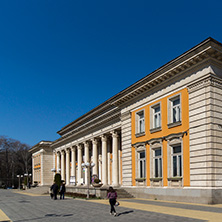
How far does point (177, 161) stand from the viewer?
945 inches

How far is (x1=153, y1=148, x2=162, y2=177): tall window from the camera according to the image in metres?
26.1

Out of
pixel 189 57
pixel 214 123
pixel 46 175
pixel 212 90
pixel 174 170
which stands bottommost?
pixel 46 175

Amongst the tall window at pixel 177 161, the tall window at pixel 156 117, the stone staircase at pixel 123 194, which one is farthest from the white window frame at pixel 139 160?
the tall window at pixel 177 161

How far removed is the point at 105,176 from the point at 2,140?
6120 cm

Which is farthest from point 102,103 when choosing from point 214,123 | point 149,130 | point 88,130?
point 214,123

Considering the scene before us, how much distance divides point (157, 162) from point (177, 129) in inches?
155

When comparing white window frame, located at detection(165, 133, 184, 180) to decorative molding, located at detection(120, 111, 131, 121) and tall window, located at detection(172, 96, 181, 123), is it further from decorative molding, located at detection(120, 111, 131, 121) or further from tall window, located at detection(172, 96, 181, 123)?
decorative molding, located at detection(120, 111, 131, 121)

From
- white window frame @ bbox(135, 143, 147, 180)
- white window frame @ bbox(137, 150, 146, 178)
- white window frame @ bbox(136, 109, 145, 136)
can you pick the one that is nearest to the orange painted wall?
white window frame @ bbox(136, 109, 145, 136)

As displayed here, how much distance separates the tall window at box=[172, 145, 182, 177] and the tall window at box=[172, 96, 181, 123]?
2156 millimetres

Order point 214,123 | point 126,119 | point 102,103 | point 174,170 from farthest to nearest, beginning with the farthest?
point 102,103
point 126,119
point 174,170
point 214,123

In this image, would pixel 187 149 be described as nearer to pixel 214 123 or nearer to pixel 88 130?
pixel 214 123

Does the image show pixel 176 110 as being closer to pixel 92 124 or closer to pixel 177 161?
pixel 177 161

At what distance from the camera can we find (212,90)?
2155cm

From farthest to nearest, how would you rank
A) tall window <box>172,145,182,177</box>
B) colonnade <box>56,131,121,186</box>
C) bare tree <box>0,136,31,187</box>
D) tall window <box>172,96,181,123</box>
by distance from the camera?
bare tree <box>0,136,31,187</box>
colonnade <box>56,131,121,186</box>
tall window <box>172,96,181,123</box>
tall window <box>172,145,182,177</box>
